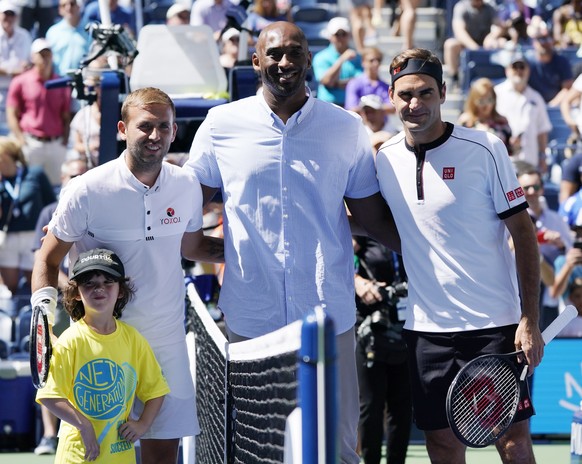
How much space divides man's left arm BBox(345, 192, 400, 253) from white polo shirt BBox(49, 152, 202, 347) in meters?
0.75

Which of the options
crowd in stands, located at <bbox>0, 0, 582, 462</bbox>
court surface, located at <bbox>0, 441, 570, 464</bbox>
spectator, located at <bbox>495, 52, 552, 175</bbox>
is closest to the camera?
court surface, located at <bbox>0, 441, 570, 464</bbox>

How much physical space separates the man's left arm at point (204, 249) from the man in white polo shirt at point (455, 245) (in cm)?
→ 80

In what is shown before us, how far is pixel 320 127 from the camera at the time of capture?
474 cm

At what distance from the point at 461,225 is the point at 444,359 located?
548 millimetres

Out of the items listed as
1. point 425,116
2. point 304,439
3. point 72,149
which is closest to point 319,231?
point 425,116

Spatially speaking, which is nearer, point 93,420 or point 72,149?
point 93,420

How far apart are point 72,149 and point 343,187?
716 centimetres

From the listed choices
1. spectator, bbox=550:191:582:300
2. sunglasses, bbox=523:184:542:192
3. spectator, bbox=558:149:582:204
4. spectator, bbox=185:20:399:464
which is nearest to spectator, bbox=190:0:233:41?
spectator, bbox=558:149:582:204

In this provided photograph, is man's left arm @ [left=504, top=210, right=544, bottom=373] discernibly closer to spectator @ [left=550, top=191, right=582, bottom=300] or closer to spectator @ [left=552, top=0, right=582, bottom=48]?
spectator @ [left=550, top=191, right=582, bottom=300]

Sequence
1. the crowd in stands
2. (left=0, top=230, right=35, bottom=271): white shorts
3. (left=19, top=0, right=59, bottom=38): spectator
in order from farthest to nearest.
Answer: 1. (left=19, top=0, right=59, bottom=38): spectator
2. (left=0, top=230, right=35, bottom=271): white shorts
3. the crowd in stands

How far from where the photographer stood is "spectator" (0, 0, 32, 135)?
12.9 metres

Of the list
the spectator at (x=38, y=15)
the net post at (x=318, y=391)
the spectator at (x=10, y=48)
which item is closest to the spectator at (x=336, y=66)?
the spectator at (x=10, y=48)

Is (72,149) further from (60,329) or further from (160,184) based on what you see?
(160,184)

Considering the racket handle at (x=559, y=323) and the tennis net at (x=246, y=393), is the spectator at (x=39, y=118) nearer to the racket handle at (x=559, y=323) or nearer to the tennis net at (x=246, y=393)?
the tennis net at (x=246, y=393)
